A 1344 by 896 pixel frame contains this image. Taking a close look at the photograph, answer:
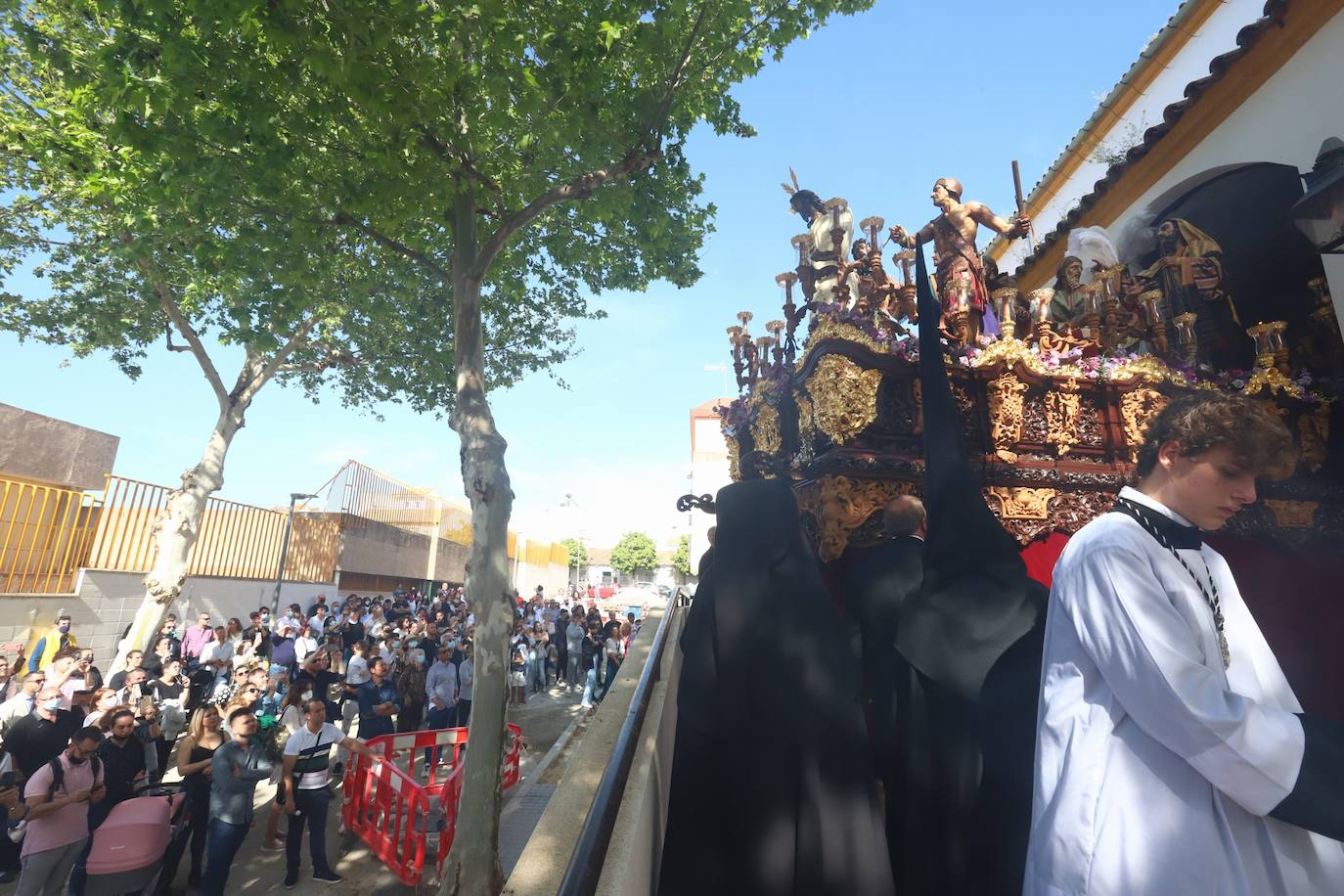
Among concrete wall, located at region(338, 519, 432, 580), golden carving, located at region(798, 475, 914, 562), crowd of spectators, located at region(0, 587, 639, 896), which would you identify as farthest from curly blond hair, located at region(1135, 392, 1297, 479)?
concrete wall, located at region(338, 519, 432, 580)

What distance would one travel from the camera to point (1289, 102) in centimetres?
615

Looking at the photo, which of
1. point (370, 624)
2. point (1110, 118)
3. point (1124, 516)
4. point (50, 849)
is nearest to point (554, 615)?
point (370, 624)

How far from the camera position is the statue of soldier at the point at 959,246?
19.2 feet

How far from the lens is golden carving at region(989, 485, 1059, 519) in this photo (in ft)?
16.8

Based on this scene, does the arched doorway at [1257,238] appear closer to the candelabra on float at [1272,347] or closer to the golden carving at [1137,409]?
the candelabra on float at [1272,347]

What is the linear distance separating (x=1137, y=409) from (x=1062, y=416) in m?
0.69

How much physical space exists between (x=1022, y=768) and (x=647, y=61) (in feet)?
23.6

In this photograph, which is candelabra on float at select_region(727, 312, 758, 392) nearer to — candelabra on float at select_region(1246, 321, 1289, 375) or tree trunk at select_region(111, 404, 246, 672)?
candelabra on float at select_region(1246, 321, 1289, 375)

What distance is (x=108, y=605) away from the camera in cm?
1321

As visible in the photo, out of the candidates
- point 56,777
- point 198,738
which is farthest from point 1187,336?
point 56,777

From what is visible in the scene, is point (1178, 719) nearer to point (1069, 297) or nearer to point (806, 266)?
point (806, 266)

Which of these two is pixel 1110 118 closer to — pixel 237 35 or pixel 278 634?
pixel 237 35

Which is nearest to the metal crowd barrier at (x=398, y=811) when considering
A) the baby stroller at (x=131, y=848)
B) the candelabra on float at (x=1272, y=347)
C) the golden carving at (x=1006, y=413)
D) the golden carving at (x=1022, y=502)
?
the baby stroller at (x=131, y=848)

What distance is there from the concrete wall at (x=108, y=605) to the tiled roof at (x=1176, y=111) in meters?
18.4
